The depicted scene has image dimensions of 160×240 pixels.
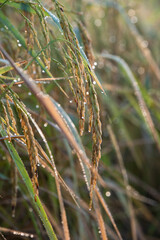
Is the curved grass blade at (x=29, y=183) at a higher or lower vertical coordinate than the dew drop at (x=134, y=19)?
lower

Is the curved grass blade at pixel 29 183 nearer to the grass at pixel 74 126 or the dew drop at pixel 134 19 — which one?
the grass at pixel 74 126

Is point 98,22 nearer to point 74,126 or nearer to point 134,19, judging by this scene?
point 134,19

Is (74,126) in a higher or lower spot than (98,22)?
lower

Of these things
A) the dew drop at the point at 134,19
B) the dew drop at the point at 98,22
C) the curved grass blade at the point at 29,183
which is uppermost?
the dew drop at the point at 98,22

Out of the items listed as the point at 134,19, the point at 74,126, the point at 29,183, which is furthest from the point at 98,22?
the point at 29,183

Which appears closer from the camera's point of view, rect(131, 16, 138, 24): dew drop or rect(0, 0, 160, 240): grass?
rect(0, 0, 160, 240): grass

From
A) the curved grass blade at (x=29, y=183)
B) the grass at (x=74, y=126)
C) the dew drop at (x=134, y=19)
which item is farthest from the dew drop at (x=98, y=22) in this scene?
the curved grass blade at (x=29, y=183)

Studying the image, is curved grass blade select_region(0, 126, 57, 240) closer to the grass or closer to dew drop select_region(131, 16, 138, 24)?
the grass

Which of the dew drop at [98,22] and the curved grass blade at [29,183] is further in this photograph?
the dew drop at [98,22]

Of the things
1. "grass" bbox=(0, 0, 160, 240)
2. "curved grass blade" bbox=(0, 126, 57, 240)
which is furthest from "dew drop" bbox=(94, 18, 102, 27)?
"curved grass blade" bbox=(0, 126, 57, 240)
